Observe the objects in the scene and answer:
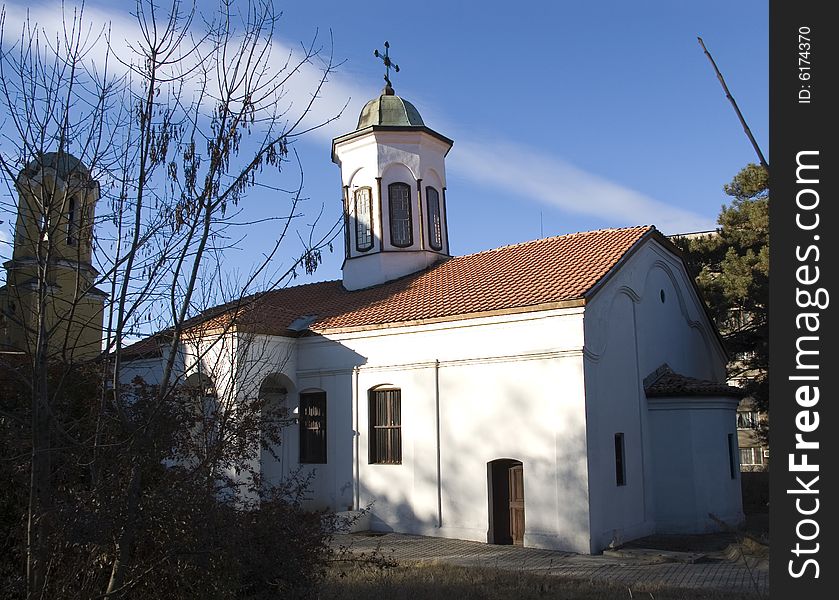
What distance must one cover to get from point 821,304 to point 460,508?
12.7m

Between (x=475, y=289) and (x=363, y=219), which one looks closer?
(x=475, y=289)

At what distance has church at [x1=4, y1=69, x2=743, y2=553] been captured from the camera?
580 inches

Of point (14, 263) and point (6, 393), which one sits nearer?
point (14, 263)

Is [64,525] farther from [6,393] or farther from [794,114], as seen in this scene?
[794,114]

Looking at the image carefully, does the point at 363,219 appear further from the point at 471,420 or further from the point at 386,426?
the point at 471,420

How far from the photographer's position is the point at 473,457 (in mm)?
15688

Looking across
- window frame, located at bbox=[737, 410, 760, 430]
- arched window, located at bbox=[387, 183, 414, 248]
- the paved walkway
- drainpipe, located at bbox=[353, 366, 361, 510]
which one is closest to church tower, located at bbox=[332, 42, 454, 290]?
arched window, located at bbox=[387, 183, 414, 248]

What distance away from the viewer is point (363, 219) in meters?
22.3

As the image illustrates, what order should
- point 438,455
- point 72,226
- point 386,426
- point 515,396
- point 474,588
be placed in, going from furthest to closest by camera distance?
point 386,426 → point 438,455 → point 515,396 → point 474,588 → point 72,226

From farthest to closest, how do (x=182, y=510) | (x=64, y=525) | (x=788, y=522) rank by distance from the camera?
1. (x=182, y=510)
2. (x=64, y=525)
3. (x=788, y=522)

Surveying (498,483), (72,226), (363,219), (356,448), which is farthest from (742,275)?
(72,226)

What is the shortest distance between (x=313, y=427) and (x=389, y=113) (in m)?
9.87

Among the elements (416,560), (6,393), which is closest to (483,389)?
(416,560)

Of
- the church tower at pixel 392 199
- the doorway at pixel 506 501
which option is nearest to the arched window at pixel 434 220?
the church tower at pixel 392 199
